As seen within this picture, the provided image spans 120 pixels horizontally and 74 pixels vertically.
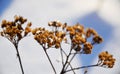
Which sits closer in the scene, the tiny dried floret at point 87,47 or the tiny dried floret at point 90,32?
the tiny dried floret at point 87,47

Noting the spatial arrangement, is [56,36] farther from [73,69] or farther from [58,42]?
[73,69]

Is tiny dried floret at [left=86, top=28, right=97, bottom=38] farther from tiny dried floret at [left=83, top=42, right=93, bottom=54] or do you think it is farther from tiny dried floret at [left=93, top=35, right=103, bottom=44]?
tiny dried floret at [left=83, top=42, right=93, bottom=54]

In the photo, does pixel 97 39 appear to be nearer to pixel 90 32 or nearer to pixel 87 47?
pixel 90 32

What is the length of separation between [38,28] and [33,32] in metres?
0.37

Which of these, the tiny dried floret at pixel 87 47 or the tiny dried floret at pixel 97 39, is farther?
the tiny dried floret at pixel 97 39

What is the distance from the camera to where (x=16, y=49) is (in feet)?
71.6

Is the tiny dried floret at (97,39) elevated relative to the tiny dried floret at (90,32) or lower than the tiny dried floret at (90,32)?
lower

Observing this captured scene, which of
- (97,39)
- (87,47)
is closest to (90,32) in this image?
(97,39)

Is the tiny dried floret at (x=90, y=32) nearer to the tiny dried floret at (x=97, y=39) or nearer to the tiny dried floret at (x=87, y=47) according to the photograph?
the tiny dried floret at (x=97, y=39)

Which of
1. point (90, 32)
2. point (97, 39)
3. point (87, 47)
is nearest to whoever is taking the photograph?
point (87, 47)

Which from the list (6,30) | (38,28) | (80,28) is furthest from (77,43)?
(6,30)

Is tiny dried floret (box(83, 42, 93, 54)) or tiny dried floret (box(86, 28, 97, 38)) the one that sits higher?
tiny dried floret (box(86, 28, 97, 38))

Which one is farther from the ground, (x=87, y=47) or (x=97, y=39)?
(x=97, y=39)

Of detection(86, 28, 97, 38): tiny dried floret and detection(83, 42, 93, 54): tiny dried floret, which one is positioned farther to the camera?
detection(86, 28, 97, 38): tiny dried floret
